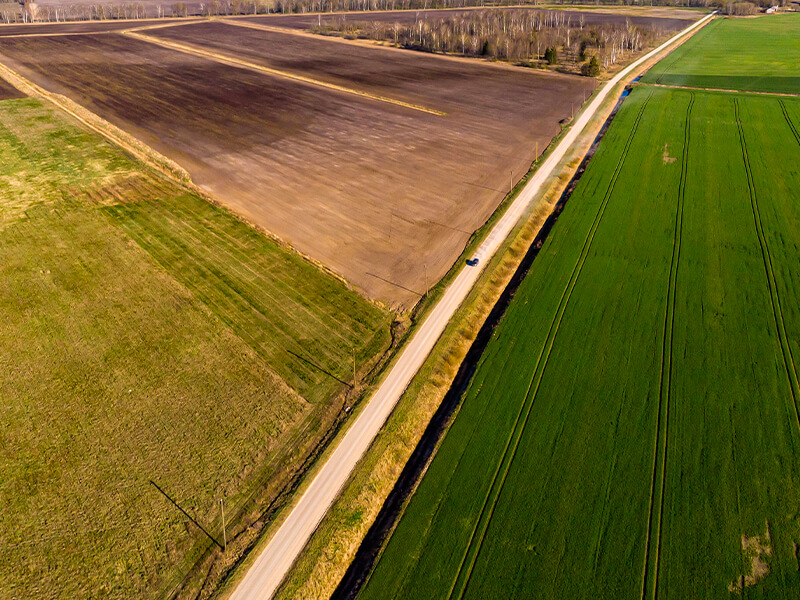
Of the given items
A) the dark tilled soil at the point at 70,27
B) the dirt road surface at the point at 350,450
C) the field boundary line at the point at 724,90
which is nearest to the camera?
the dirt road surface at the point at 350,450

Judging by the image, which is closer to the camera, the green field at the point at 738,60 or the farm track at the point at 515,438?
the farm track at the point at 515,438

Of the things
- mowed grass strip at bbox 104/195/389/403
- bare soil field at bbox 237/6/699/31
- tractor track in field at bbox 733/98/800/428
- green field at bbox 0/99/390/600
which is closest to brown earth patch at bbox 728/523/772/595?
tractor track in field at bbox 733/98/800/428

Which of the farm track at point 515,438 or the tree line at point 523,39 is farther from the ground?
the tree line at point 523,39

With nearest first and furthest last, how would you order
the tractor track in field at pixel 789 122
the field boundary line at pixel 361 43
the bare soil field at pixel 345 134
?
the bare soil field at pixel 345 134 → the tractor track in field at pixel 789 122 → the field boundary line at pixel 361 43

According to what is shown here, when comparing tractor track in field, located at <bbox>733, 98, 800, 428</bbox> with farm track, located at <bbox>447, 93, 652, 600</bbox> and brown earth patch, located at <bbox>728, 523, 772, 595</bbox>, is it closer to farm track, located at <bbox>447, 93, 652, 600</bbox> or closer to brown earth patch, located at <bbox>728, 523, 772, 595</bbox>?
brown earth patch, located at <bbox>728, 523, 772, 595</bbox>

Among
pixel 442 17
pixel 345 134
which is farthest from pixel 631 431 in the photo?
pixel 442 17

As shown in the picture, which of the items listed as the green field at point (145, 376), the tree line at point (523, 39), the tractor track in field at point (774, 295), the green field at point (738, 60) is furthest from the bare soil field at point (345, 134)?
the tractor track in field at point (774, 295)

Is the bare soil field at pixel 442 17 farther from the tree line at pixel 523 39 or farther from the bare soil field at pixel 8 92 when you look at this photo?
the bare soil field at pixel 8 92

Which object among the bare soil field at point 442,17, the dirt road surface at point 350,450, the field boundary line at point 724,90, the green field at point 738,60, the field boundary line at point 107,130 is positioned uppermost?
the bare soil field at point 442,17
